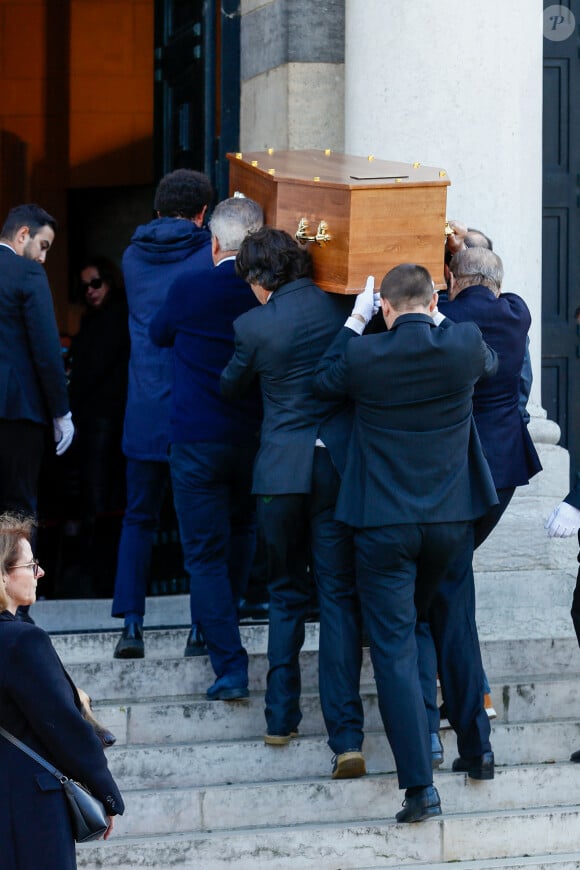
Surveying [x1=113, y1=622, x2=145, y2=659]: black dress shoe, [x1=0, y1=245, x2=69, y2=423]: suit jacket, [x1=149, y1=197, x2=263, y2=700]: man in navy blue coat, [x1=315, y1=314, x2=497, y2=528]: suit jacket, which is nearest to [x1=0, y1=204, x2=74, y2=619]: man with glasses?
[x1=0, y1=245, x2=69, y2=423]: suit jacket

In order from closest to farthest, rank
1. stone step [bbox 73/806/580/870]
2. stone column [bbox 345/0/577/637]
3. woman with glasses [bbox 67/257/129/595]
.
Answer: stone step [bbox 73/806/580/870] < stone column [bbox 345/0/577/637] < woman with glasses [bbox 67/257/129/595]

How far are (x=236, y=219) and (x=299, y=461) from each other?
978 mm

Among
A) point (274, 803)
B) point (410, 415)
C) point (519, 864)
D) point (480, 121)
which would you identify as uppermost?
point (480, 121)

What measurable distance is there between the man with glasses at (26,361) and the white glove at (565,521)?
1.99 metres

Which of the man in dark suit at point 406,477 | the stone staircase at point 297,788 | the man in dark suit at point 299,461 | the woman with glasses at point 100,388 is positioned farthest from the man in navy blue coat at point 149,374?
the woman with glasses at point 100,388

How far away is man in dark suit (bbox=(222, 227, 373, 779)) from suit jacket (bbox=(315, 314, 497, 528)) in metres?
0.22

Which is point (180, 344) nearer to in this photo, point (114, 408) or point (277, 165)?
point (277, 165)

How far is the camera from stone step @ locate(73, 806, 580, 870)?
566 cm

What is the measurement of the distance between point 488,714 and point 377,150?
115 inches

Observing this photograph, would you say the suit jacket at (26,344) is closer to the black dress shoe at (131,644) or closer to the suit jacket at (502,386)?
the black dress shoe at (131,644)

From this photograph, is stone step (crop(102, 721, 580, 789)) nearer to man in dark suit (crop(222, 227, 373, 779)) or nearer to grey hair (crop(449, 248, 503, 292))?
man in dark suit (crop(222, 227, 373, 779))

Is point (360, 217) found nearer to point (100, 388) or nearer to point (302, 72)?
point (302, 72)

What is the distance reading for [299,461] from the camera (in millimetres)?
5988

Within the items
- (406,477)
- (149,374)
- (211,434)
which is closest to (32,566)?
(406,477)
